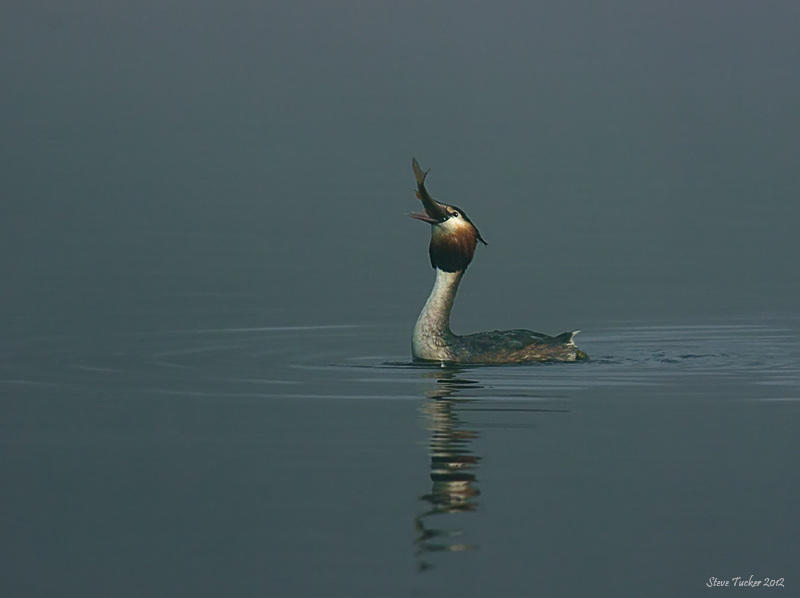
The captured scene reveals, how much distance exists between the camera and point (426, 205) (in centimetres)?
1287

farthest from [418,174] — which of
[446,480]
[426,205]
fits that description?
[446,480]

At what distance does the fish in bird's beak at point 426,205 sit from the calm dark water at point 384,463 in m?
1.24

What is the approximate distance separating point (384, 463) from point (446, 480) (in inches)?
26.8

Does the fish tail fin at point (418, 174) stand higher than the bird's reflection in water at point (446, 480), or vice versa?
the fish tail fin at point (418, 174)

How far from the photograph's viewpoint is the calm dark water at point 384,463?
286 inches

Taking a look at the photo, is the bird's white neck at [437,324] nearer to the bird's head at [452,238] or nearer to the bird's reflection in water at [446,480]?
the bird's head at [452,238]

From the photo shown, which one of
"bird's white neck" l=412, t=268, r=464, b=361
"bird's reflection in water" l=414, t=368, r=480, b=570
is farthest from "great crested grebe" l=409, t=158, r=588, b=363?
"bird's reflection in water" l=414, t=368, r=480, b=570

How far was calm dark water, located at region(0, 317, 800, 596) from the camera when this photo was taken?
23.9 feet

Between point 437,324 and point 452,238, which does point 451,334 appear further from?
point 452,238

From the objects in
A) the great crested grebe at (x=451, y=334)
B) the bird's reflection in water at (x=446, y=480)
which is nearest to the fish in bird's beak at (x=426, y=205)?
the great crested grebe at (x=451, y=334)

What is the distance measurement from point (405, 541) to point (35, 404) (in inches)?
191

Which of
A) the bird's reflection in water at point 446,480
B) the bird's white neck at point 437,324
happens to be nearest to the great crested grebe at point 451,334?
the bird's white neck at point 437,324

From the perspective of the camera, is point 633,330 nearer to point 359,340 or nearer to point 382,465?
point 359,340

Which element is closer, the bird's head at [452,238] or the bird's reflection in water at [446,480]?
the bird's reflection in water at [446,480]
